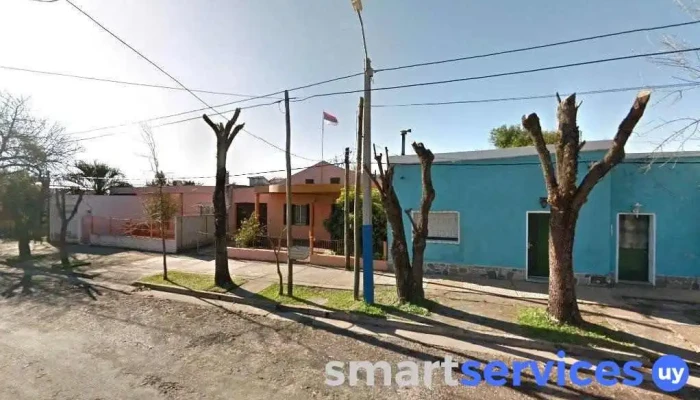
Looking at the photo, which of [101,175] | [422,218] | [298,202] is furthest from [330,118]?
[101,175]

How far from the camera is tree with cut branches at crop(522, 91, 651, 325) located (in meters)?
5.62

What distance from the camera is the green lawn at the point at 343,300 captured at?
22.1ft

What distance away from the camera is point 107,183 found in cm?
2703

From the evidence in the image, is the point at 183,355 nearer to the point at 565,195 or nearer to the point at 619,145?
the point at 565,195

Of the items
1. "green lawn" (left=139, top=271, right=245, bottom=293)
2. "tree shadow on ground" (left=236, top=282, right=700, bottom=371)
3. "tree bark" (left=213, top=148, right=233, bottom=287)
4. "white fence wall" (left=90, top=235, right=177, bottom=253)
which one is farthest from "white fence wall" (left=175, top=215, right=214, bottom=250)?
"tree shadow on ground" (left=236, top=282, right=700, bottom=371)

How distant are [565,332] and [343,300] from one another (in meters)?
4.24

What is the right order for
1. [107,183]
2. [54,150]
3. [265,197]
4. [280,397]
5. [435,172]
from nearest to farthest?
[280,397], [435,172], [54,150], [265,197], [107,183]

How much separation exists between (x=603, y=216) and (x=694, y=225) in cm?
201

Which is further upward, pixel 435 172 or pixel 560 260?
pixel 435 172

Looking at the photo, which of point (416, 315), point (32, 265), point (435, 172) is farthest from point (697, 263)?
point (32, 265)

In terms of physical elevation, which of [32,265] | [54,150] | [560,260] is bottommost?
[32,265]

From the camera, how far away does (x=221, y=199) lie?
29.6ft

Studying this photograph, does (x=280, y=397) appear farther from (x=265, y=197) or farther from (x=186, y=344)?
(x=265, y=197)

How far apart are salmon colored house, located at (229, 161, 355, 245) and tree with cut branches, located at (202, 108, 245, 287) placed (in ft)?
18.4
